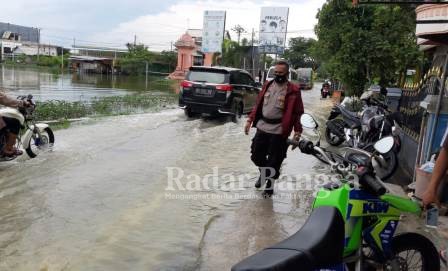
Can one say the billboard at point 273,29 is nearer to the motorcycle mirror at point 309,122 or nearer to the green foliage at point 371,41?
the green foliage at point 371,41

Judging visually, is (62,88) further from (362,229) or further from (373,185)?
(373,185)

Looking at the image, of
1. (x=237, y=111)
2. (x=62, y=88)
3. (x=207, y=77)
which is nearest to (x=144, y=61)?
(x=62, y=88)

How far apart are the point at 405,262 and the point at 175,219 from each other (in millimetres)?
2658

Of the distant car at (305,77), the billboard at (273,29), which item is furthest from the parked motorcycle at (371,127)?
the distant car at (305,77)

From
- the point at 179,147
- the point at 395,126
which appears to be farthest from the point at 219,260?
the point at 395,126

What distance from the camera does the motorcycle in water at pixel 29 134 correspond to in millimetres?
7084

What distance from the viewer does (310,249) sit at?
207cm

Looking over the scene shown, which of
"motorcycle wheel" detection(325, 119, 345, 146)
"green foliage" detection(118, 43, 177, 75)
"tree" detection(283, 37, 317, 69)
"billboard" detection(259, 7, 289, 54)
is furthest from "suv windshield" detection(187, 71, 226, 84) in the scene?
"tree" detection(283, 37, 317, 69)

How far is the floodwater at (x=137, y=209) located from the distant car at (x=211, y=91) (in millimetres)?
Result: 4015

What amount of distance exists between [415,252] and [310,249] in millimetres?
1497

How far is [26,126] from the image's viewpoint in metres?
7.66

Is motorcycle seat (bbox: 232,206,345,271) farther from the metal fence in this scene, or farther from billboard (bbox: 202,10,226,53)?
billboard (bbox: 202,10,226,53)

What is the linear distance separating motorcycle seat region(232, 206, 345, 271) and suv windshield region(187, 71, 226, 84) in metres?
10.6

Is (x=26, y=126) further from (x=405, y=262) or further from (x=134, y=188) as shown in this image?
(x=405, y=262)
